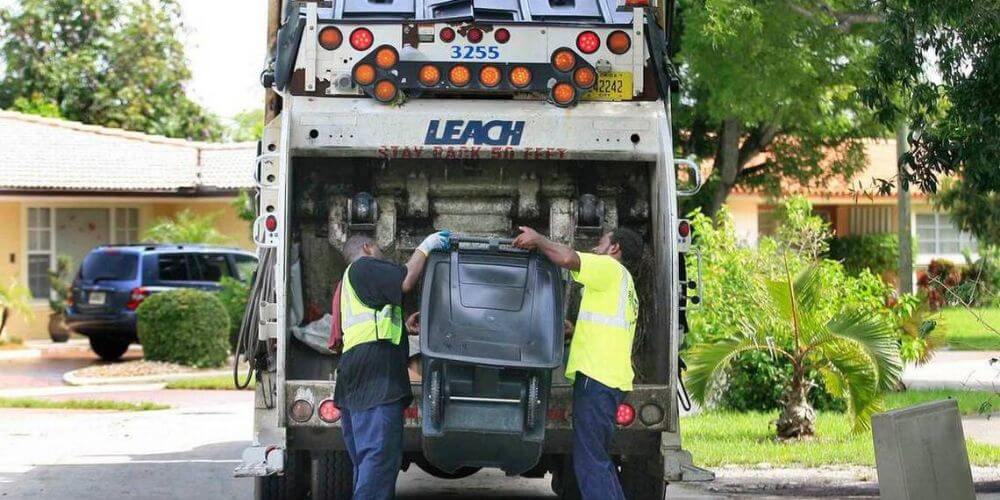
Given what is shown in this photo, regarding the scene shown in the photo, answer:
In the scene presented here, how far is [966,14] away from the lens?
8664mm

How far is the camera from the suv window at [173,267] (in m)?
23.0

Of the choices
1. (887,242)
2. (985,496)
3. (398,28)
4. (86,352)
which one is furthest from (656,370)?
(887,242)

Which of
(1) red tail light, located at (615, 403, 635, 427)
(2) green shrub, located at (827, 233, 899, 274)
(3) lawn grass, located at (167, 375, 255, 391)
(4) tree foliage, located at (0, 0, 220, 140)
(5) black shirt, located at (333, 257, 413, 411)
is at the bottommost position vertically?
(3) lawn grass, located at (167, 375, 255, 391)

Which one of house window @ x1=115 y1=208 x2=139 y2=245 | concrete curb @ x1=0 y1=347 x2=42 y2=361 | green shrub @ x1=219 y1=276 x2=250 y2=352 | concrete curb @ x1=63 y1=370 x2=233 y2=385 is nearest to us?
concrete curb @ x1=63 y1=370 x2=233 y2=385

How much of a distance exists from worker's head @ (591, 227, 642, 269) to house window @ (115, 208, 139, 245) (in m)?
21.2

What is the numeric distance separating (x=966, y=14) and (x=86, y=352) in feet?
61.7

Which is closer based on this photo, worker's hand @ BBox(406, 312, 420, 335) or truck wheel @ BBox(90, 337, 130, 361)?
worker's hand @ BBox(406, 312, 420, 335)

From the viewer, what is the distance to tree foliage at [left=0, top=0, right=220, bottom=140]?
129ft

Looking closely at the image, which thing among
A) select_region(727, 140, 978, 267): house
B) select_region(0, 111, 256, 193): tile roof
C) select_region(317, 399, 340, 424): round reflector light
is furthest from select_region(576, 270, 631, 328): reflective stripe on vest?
select_region(727, 140, 978, 267): house

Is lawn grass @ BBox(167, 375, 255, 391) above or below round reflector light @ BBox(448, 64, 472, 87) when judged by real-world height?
below

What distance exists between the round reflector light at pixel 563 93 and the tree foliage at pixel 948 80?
2.07 metres

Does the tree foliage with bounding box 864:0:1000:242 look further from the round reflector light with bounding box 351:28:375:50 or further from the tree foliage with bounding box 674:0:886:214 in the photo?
the round reflector light with bounding box 351:28:375:50

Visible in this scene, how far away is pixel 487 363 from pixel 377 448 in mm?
793

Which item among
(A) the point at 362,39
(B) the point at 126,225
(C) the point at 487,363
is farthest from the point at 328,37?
(B) the point at 126,225
